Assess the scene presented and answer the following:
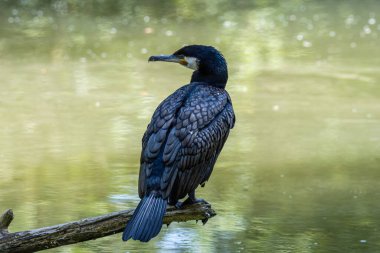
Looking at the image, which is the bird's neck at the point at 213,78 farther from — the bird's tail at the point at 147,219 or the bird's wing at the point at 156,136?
the bird's tail at the point at 147,219

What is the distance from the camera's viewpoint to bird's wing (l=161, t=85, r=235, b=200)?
174 inches

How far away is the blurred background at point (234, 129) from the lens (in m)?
6.32

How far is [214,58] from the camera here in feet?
16.1

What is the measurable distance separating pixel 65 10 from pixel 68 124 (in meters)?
6.54

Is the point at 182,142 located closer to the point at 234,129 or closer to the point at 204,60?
the point at 204,60

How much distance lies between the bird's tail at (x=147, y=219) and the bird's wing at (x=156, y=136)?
0.11 m

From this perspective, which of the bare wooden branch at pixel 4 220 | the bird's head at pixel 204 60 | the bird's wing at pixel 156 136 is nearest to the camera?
the bare wooden branch at pixel 4 220

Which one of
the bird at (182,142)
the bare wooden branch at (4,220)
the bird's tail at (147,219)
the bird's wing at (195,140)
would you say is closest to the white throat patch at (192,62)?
the bird at (182,142)

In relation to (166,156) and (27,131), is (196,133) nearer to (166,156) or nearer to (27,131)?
(166,156)

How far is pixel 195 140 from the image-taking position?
4539 mm

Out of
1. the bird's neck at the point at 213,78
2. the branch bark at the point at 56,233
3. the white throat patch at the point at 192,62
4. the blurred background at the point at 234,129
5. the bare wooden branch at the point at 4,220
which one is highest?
the white throat patch at the point at 192,62

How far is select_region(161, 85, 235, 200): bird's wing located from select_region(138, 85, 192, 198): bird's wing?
32mm

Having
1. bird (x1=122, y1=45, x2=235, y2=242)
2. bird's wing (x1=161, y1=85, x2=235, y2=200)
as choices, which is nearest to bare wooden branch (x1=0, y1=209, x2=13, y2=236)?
bird (x1=122, y1=45, x2=235, y2=242)

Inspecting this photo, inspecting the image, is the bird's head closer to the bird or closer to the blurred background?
the bird
